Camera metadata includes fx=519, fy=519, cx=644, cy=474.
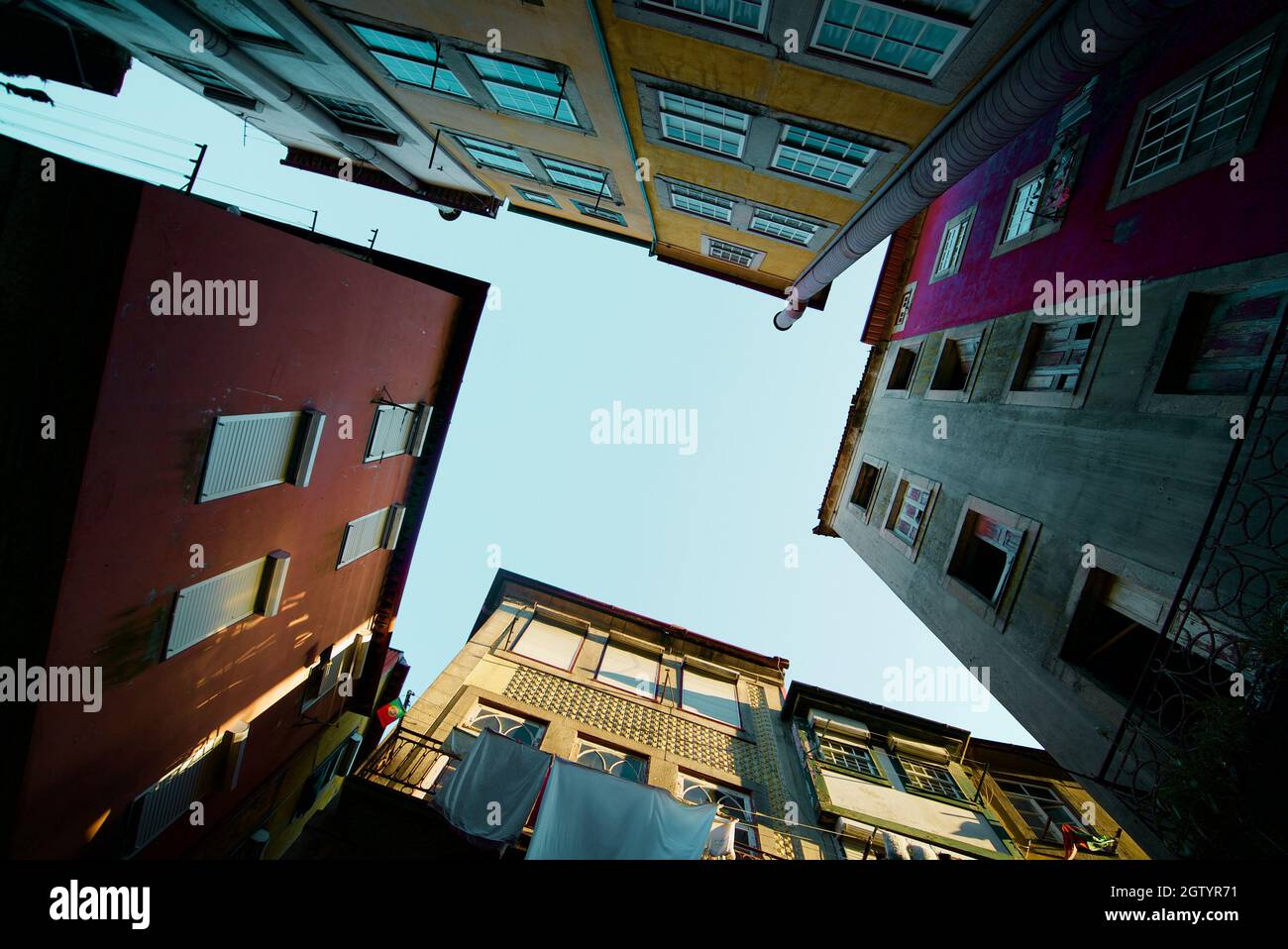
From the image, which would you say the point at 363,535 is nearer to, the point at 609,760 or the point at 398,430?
the point at 398,430

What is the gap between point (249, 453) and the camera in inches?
328

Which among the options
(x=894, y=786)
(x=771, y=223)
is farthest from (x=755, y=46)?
(x=894, y=786)

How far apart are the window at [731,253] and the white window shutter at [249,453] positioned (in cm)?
1597

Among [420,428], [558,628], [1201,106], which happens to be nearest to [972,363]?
[1201,106]

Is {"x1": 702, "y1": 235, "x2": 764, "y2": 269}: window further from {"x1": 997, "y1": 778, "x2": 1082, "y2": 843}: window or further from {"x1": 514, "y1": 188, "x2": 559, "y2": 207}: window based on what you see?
{"x1": 997, "y1": 778, "x2": 1082, "y2": 843}: window

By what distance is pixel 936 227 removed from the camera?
58.6ft

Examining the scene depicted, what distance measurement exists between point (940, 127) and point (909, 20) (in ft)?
7.73

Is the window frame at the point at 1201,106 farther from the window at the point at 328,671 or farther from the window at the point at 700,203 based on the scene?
the window at the point at 328,671

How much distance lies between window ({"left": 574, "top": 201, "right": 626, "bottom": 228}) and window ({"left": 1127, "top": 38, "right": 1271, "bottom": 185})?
1495 cm

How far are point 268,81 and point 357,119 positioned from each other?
10.5 ft
